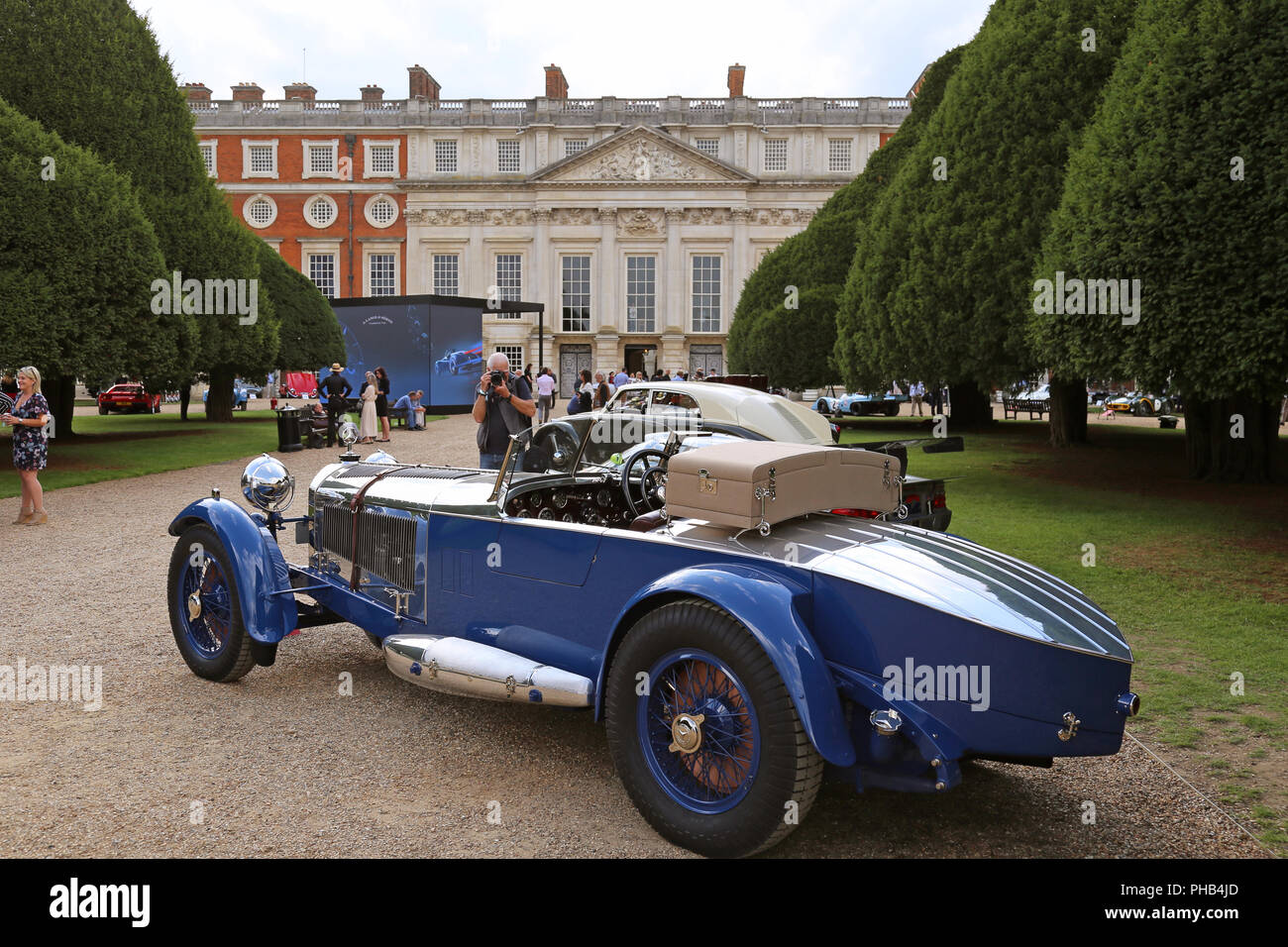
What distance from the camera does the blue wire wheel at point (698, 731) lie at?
3.52 m

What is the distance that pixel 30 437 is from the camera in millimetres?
11422

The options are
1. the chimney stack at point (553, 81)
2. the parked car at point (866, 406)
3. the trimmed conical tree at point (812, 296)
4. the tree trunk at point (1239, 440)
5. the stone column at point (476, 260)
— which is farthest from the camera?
the chimney stack at point (553, 81)

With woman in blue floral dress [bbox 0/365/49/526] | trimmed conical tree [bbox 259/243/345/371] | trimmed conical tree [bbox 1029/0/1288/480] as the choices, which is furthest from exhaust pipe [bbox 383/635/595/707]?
trimmed conical tree [bbox 259/243/345/371]

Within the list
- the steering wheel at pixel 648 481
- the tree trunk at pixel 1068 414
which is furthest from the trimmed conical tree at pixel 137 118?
the tree trunk at pixel 1068 414

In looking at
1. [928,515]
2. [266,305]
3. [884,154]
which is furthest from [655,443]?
[884,154]

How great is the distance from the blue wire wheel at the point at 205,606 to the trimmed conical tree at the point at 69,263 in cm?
1315

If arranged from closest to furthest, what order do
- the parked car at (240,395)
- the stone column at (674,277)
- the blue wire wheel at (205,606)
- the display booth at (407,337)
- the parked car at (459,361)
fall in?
the blue wire wheel at (205,606) < the display booth at (407,337) < the parked car at (459,361) < the parked car at (240,395) < the stone column at (674,277)

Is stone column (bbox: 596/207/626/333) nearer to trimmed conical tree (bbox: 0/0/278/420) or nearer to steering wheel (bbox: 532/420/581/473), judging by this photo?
trimmed conical tree (bbox: 0/0/278/420)

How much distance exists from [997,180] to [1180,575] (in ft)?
33.5

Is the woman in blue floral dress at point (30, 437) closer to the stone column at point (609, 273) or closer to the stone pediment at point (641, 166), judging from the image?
the stone column at point (609, 273)

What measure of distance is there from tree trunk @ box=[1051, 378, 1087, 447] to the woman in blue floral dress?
1966 cm

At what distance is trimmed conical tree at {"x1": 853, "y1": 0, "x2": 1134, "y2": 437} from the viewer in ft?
55.1

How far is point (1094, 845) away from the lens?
3736 millimetres
